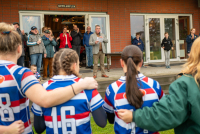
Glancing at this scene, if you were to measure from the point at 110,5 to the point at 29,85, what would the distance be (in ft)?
29.3

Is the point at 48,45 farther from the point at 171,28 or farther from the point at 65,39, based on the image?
the point at 171,28

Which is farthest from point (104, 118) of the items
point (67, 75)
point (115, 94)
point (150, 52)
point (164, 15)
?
point (164, 15)

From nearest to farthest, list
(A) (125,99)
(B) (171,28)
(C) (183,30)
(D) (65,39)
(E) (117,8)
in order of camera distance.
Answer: (A) (125,99) → (D) (65,39) → (E) (117,8) → (B) (171,28) → (C) (183,30)

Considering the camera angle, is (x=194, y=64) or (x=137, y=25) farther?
(x=137, y=25)

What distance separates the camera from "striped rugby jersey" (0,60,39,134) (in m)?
1.40

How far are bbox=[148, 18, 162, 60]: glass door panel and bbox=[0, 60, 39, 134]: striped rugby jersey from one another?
32.7 feet

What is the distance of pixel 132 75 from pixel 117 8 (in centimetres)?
871

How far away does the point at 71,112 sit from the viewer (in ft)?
4.91

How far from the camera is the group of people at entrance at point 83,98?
129 centimetres

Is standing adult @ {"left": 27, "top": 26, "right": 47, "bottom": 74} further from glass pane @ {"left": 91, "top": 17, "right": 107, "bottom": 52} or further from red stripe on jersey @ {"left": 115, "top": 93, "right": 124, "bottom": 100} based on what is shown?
red stripe on jersey @ {"left": 115, "top": 93, "right": 124, "bottom": 100}

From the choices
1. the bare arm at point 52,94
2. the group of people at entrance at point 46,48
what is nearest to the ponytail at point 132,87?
the bare arm at point 52,94

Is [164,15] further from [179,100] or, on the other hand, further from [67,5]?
[179,100]

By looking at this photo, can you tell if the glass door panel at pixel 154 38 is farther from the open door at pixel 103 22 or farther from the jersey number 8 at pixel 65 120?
the jersey number 8 at pixel 65 120

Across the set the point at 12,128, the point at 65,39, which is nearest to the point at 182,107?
the point at 12,128
